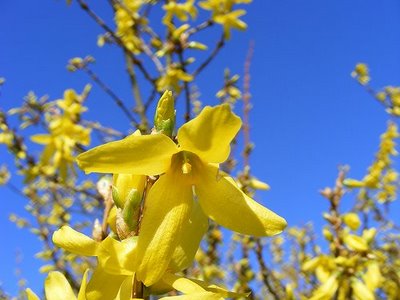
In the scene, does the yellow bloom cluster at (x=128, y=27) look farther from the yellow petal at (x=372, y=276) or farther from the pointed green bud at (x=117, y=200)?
the pointed green bud at (x=117, y=200)

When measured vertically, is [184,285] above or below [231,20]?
below

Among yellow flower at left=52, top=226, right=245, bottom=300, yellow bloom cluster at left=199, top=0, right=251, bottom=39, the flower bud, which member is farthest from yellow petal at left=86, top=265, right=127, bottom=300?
yellow bloom cluster at left=199, top=0, right=251, bottom=39

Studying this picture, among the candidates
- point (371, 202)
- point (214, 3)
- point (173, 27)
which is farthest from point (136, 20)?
point (371, 202)

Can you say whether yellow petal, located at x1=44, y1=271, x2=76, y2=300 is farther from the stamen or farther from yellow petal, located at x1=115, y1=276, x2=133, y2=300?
the stamen

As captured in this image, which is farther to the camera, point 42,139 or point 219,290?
point 42,139

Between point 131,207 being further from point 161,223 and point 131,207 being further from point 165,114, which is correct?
point 165,114

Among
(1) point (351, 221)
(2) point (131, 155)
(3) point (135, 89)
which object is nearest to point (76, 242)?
(2) point (131, 155)

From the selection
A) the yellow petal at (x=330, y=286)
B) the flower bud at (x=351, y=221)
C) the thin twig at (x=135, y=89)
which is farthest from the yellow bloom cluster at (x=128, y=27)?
the yellow petal at (x=330, y=286)

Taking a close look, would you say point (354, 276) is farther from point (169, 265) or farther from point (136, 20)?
point (136, 20)
